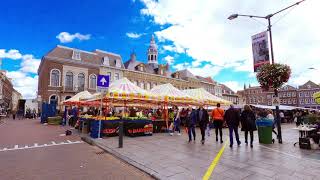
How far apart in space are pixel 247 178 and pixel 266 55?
654 cm

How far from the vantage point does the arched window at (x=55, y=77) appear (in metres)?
36.0

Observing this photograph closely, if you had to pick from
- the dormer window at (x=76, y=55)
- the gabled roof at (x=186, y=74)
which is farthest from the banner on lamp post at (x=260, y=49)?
the gabled roof at (x=186, y=74)

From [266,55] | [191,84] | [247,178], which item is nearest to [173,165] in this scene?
[247,178]

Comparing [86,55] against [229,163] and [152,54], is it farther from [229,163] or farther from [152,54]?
[229,163]

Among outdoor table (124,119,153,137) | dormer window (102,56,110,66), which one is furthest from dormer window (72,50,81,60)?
outdoor table (124,119,153,137)

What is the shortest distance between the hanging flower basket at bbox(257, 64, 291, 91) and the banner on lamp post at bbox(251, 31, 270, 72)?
28 centimetres

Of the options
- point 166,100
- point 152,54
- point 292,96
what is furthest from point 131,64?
→ point 292,96

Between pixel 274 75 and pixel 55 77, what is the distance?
35.7 m

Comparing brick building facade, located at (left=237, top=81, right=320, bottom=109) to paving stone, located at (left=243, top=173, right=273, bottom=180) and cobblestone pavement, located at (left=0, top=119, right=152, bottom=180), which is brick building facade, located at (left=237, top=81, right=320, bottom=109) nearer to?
paving stone, located at (left=243, top=173, right=273, bottom=180)

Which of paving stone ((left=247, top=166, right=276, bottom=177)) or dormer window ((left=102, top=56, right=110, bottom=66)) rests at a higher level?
dormer window ((left=102, top=56, right=110, bottom=66))

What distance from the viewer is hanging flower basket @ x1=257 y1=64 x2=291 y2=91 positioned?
9.23m

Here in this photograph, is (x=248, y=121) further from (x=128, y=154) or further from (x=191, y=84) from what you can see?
(x=191, y=84)

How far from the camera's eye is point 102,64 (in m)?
41.9

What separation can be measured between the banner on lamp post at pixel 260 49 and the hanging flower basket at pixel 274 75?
28 cm
